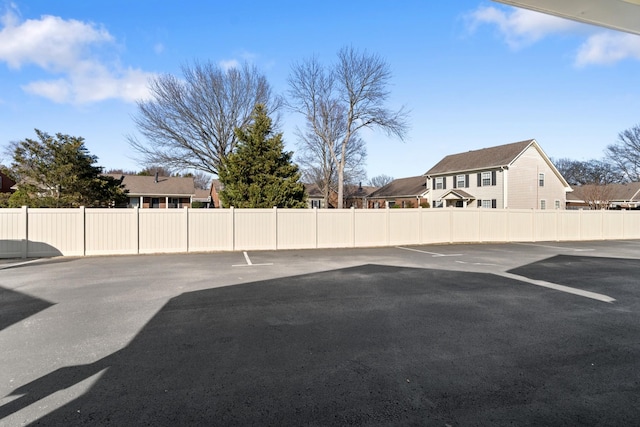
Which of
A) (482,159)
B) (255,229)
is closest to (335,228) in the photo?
(255,229)

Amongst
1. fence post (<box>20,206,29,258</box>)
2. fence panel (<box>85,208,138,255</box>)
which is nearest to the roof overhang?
fence panel (<box>85,208,138,255</box>)

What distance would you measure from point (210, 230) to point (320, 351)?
10.8 m

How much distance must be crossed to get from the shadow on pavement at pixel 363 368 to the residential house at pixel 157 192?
Result: 3198 centimetres

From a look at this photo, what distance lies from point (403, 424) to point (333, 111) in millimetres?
27407

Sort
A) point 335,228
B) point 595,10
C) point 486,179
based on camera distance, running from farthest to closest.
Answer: point 486,179, point 335,228, point 595,10

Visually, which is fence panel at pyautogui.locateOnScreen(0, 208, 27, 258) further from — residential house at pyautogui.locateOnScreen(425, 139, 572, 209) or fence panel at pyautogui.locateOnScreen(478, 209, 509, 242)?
residential house at pyautogui.locateOnScreen(425, 139, 572, 209)

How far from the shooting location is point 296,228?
14594 mm

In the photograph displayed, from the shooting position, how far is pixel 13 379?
315 cm

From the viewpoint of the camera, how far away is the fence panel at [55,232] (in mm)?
11789

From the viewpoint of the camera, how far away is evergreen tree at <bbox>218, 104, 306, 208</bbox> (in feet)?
55.9

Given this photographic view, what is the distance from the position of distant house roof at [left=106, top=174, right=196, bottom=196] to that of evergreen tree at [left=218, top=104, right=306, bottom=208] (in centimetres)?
1975

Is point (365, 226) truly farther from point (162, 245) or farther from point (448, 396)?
point (448, 396)

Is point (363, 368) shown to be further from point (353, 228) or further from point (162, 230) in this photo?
point (353, 228)

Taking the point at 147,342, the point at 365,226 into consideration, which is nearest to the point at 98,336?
the point at 147,342
